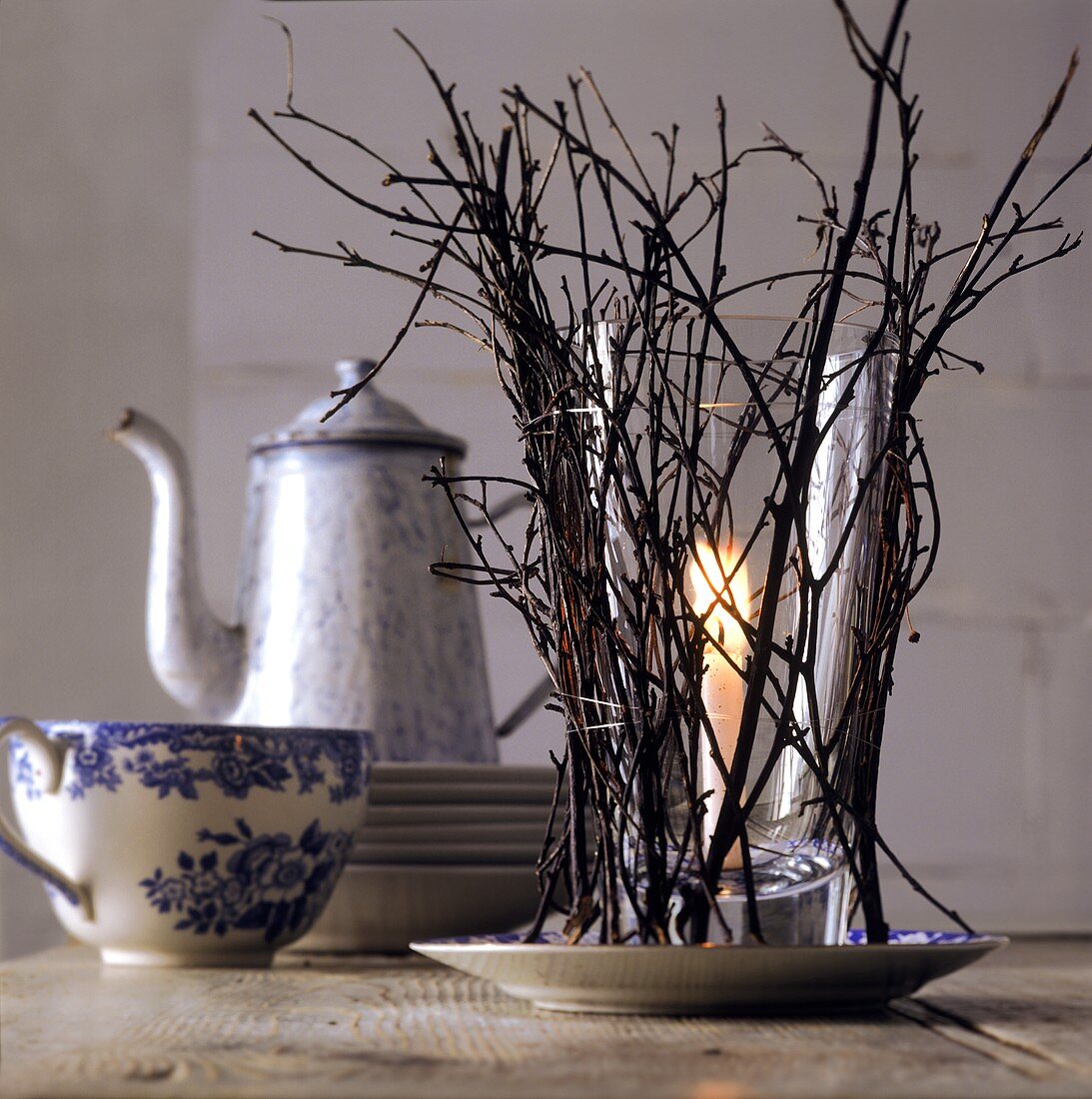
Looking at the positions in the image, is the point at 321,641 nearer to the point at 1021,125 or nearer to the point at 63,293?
the point at 63,293

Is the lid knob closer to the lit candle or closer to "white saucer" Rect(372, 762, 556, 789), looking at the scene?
"white saucer" Rect(372, 762, 556, 789)

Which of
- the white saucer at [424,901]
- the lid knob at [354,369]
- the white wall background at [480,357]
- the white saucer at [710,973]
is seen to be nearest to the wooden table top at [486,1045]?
the white saucer at [710,973]

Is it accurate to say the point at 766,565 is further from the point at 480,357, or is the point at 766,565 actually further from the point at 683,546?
the point at 480,357

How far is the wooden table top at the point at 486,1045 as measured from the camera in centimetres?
28

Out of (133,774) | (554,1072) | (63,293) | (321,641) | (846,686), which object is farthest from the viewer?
(63,293)

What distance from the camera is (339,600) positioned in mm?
711

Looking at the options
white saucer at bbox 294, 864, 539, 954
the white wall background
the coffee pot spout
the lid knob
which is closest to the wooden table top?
white saucer at bbox 294, 864, 539, 954

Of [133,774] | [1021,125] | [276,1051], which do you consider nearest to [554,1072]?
[276,1051]

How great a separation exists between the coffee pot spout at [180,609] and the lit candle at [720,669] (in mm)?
390

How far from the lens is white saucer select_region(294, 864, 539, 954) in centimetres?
62

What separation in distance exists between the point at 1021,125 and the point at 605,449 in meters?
0.77

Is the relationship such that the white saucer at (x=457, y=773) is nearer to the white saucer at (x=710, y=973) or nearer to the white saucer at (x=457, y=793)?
the white saucer at (x=457, y=793)

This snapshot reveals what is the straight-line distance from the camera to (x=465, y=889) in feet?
2.05

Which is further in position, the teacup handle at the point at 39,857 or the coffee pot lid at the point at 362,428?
the coffee pot lid at the point at 362,428
